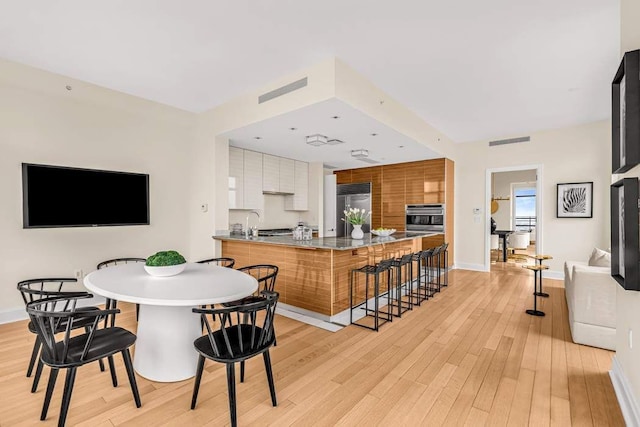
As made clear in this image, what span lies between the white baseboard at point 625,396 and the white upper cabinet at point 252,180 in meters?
4.99

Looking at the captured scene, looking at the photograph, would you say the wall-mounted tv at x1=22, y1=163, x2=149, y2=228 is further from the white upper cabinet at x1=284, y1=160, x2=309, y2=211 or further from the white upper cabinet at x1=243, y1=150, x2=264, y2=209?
the white upper cabinet at x1=284, y1=160, x2=309, y2=211

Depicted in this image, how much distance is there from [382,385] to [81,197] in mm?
4158

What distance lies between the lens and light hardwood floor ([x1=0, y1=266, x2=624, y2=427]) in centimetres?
A: 191

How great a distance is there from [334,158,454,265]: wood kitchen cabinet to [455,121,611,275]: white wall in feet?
1.61

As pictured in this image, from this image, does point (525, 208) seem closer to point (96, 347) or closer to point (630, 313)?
point (630, 313)

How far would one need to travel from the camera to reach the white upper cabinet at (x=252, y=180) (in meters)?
5.59

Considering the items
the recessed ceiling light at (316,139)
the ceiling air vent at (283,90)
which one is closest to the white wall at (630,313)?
the ceiling air vent at (283,90)

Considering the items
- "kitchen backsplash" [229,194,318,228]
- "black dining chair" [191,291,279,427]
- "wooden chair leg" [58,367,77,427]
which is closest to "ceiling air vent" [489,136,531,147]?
"kitchen backsplash" [229,194,318,228]

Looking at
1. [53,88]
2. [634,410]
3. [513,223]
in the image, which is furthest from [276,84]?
[513,223]

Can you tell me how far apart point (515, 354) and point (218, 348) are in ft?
8.51

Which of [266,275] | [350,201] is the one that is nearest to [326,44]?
[266,275]

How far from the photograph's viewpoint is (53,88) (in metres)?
3.67

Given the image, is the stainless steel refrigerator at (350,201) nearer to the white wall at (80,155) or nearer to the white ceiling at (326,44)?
the white ceiling at (326,44)

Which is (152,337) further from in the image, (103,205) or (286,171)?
(286,171)
